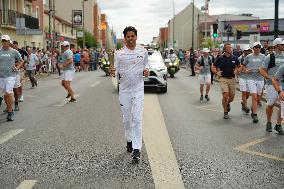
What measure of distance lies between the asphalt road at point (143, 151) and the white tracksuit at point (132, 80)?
0.61 m

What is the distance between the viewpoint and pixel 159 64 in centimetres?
1917

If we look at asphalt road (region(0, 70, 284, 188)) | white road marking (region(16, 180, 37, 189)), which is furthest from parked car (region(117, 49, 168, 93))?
white road marking (region(16, 180, 37, 189))

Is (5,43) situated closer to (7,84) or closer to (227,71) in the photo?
(7,84)

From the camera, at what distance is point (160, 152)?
24.6 feet

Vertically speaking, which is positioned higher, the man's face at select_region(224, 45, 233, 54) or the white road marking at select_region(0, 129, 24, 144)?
the man's face at select_region(224, 45, 233, 54)

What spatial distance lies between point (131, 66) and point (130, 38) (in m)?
0.41

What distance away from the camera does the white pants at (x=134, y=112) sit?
7.07m

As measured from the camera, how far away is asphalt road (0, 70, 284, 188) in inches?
233

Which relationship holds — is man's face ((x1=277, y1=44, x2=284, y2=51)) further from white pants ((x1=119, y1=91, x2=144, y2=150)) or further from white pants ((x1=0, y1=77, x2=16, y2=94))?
white pants ((x1=0, y1=77, x2=16, y2=94))

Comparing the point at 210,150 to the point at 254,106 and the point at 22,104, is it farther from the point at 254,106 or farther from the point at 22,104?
the point at 22,104

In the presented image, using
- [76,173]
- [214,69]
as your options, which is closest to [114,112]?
[214,69]

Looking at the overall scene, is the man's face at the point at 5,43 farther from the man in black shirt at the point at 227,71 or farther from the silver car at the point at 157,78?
the silver car at the point at 157,78

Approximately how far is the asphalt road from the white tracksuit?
61 centimetres

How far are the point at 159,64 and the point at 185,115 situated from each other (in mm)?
7307
